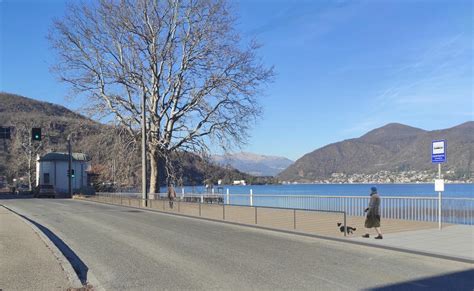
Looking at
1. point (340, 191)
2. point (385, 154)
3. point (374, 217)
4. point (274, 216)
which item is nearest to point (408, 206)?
point (274, 216)

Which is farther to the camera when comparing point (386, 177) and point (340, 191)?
point (386, 177)

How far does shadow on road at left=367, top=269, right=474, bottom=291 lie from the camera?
27.8ft

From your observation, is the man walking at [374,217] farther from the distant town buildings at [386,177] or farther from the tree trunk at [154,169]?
the distant town buildings at [386,177]

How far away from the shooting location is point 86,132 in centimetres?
4084

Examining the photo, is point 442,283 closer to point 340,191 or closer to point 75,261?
point 75,261

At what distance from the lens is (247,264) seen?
1070 cm

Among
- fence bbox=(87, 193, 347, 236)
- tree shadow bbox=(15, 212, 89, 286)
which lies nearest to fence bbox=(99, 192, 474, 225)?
fence bbox=(87, 193, 347, 236)

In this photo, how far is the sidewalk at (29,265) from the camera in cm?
824

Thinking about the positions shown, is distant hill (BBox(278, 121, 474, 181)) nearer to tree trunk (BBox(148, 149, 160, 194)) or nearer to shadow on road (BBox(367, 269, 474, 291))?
tree trunk (BBox(148, 149, 160, 194))

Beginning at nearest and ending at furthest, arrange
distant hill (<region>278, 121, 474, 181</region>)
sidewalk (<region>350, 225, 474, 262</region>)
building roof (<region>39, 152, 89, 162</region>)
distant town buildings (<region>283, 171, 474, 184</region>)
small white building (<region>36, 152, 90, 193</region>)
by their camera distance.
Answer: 1. sidewalk (<region>350, 225, 474, 262</region>)
2. small white building (<region>36, 152, 90, 193</region>)
3. building roof (<region>39, 152, 89, 162</region>)
4. distant hill (<region>278, 121, 474, 181</region>)
5. distant town buildings (<region>283, 171, 474, 184</region>)

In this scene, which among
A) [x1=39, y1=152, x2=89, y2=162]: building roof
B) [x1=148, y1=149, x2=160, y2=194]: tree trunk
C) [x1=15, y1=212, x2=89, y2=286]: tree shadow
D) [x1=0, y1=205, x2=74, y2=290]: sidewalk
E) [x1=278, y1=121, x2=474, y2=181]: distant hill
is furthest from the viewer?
[x1=278, y1=121, x2=474, y2=181]: distant hill

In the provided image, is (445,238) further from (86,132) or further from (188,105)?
(86,132)

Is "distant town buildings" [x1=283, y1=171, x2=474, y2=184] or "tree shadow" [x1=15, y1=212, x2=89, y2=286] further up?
"tree shadow" [x1=15, y1=212, x2=89, y2=286]

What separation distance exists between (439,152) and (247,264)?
9.62 meters
